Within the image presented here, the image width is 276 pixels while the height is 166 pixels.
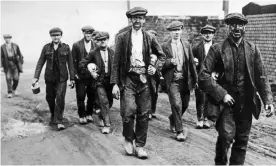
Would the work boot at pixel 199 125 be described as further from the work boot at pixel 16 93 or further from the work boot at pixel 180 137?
the work boot at pixel 16 93

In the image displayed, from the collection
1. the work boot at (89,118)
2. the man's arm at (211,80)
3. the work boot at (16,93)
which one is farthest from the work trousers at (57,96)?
the work boot at (16,93)

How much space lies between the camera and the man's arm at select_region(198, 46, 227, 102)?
4465 mm

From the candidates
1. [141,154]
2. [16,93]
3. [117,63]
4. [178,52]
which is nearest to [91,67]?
[117,63]

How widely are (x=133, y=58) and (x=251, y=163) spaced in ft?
7.91

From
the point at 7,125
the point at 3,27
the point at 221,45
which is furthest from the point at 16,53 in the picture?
the point at 3,27

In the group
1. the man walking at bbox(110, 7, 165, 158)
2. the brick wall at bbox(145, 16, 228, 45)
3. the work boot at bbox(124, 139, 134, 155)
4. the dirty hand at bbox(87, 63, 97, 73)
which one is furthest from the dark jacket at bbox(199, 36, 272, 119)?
the brick wall at bbox(145, 16, 228, 45)

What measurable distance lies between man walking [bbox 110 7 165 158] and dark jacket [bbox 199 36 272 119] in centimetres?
120

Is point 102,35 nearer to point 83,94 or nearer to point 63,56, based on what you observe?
point 63,56

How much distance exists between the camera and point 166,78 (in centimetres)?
682

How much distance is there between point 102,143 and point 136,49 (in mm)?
1884

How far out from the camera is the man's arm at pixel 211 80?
4465 millimetres

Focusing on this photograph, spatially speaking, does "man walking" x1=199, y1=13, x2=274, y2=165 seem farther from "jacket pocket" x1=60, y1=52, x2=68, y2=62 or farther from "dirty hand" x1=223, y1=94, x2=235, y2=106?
"jacket pocket" x1=60, y1=52, x2=68, y2=62

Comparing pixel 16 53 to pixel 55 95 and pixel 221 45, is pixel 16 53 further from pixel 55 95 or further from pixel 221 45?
pixel 221 45

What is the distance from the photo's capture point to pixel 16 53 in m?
11.8
